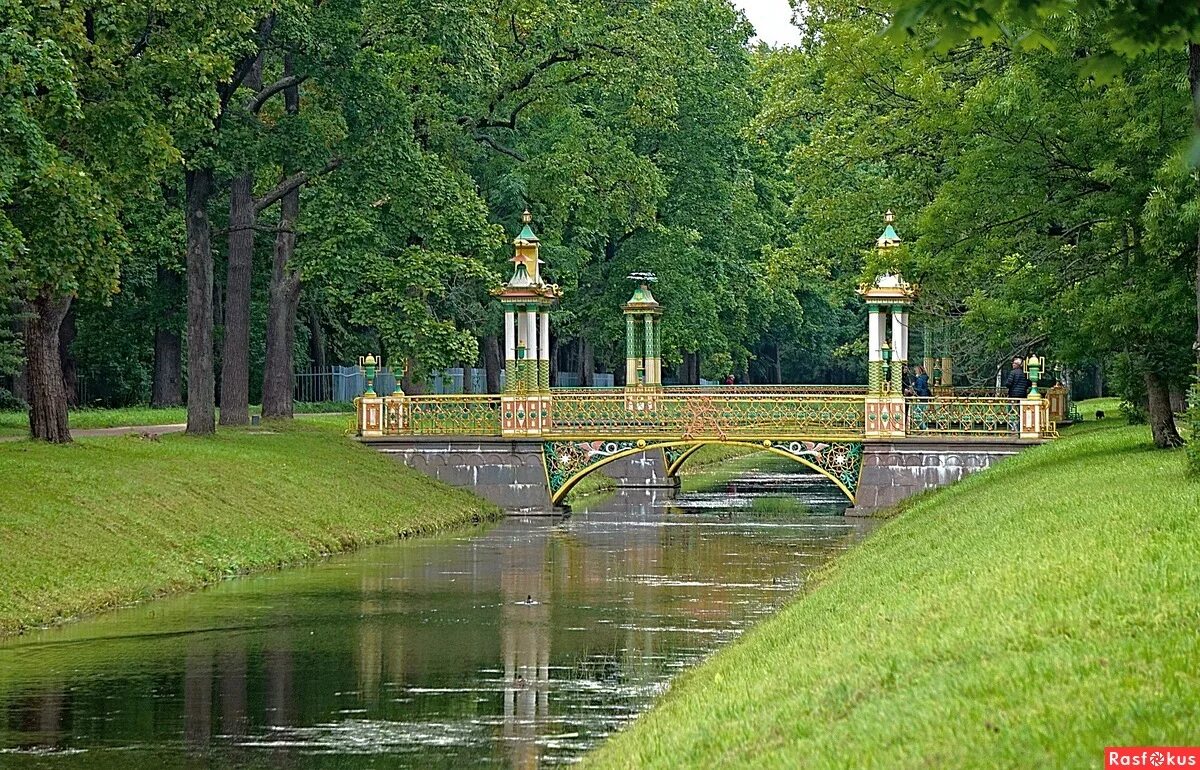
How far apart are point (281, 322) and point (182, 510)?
46.3 ft

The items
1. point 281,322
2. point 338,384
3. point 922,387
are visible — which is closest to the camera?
point 281,322

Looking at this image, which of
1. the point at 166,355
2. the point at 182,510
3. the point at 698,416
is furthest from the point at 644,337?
the point at 182,510

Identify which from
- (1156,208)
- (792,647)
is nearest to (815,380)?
(1156,208)

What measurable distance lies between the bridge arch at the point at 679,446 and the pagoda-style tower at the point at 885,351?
0.78m

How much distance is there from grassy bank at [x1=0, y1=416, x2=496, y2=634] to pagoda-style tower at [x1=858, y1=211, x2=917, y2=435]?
27.9ft

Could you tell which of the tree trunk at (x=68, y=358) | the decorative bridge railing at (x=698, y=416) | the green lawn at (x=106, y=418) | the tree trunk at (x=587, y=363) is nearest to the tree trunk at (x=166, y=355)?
the green lawn at (x=106, y=418)

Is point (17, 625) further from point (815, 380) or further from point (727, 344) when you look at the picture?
point (815, 380)

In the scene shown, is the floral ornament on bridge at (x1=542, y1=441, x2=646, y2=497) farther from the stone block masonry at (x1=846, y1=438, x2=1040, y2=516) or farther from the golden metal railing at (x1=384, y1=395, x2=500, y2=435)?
the stone block masonry at (x1=846, y1=438, x2=1040, y2=516)

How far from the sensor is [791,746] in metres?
10.0

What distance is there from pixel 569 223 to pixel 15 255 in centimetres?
3086

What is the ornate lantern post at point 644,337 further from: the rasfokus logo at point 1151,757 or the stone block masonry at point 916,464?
the rasfokus logo at point 1151,757

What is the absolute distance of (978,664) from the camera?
36.3 ft

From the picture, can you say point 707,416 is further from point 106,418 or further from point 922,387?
point 106,418

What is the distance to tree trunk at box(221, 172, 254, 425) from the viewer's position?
132ft
